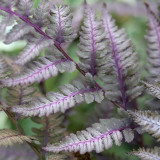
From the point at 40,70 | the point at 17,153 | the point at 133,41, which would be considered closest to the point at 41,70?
the point at 40,70

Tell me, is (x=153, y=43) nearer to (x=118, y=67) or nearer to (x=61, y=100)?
(x=118, y=67)

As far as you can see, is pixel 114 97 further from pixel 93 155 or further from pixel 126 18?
pixel 126 18

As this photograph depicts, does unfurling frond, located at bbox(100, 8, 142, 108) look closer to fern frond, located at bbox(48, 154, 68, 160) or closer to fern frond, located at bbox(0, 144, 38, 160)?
fern frond, located at bbox(48, 154, 68, 160)

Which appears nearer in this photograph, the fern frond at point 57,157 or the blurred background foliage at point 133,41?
the fern frond at point 57,157

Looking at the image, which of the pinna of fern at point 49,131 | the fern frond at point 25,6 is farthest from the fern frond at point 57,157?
the fern frond at point 25,6

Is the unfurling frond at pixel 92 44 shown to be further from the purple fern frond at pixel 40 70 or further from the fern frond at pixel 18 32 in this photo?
the fern frond at pixel 18 32

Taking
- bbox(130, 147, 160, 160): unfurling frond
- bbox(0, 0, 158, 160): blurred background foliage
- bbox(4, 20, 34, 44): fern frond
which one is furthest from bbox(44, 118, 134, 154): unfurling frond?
bbox(4, 20, 34, 44): fern frond
